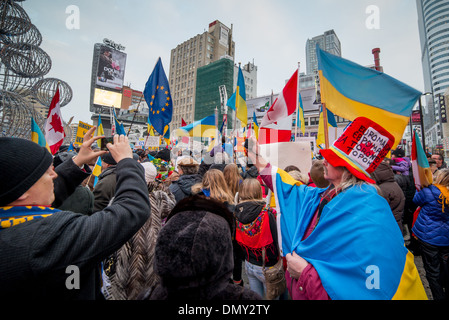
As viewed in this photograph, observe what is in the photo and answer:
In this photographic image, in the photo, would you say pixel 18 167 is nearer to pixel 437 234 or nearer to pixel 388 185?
pixel 437 234

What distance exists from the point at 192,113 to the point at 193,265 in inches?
3052

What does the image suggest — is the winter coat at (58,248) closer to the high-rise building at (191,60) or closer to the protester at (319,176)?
the protester at (319,176)

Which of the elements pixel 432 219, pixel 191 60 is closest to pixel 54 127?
pixel 432 219

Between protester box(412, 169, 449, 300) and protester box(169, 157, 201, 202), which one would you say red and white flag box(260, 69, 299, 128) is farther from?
protester box(412, 169, 449, 300)

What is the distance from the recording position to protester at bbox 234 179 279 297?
2.79 metres

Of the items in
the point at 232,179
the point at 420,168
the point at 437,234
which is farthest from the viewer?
the point at 232,179

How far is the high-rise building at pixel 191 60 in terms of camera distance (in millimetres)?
76062

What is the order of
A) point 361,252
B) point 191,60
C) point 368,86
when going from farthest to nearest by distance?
point 191,60 < point 368,86 < point 361,252

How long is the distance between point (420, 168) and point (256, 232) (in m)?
3.12

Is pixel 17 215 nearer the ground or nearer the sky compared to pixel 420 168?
nearer the ground

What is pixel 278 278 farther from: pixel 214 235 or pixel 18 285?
pixel 18 285

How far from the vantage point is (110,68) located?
4081 cm

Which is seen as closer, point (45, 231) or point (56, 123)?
point (45, 231)

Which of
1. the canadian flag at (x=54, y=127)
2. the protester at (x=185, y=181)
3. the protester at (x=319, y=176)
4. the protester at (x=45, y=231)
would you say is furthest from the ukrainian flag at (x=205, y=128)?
the protester at (x=45, y=231)
